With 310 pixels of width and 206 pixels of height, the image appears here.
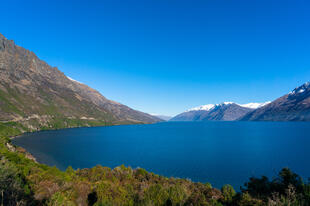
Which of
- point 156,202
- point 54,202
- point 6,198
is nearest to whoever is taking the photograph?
point 54,202

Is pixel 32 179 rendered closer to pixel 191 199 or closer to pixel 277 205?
pixel 191 199

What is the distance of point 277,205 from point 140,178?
1561 inches

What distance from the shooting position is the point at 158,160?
89.8 metres

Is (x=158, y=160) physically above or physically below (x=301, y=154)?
below

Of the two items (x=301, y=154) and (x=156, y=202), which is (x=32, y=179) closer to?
(x=156, y=202)

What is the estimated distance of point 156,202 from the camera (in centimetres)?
2650

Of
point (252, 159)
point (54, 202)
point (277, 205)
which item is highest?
point (277, 205)

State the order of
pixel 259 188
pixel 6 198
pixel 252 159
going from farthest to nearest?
1. pixel 252 159
2. pixel 259 188
3. pixel 6 198

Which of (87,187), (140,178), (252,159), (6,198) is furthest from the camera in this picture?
(252,159)

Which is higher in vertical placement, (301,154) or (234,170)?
(301,154)

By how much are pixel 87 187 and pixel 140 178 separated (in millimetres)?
19507

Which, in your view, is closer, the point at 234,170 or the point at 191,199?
the point at 191,199

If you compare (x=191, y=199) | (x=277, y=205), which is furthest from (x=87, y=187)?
(x=277, y=205)

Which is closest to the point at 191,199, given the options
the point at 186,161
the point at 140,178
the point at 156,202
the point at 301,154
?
the point at 156,202
